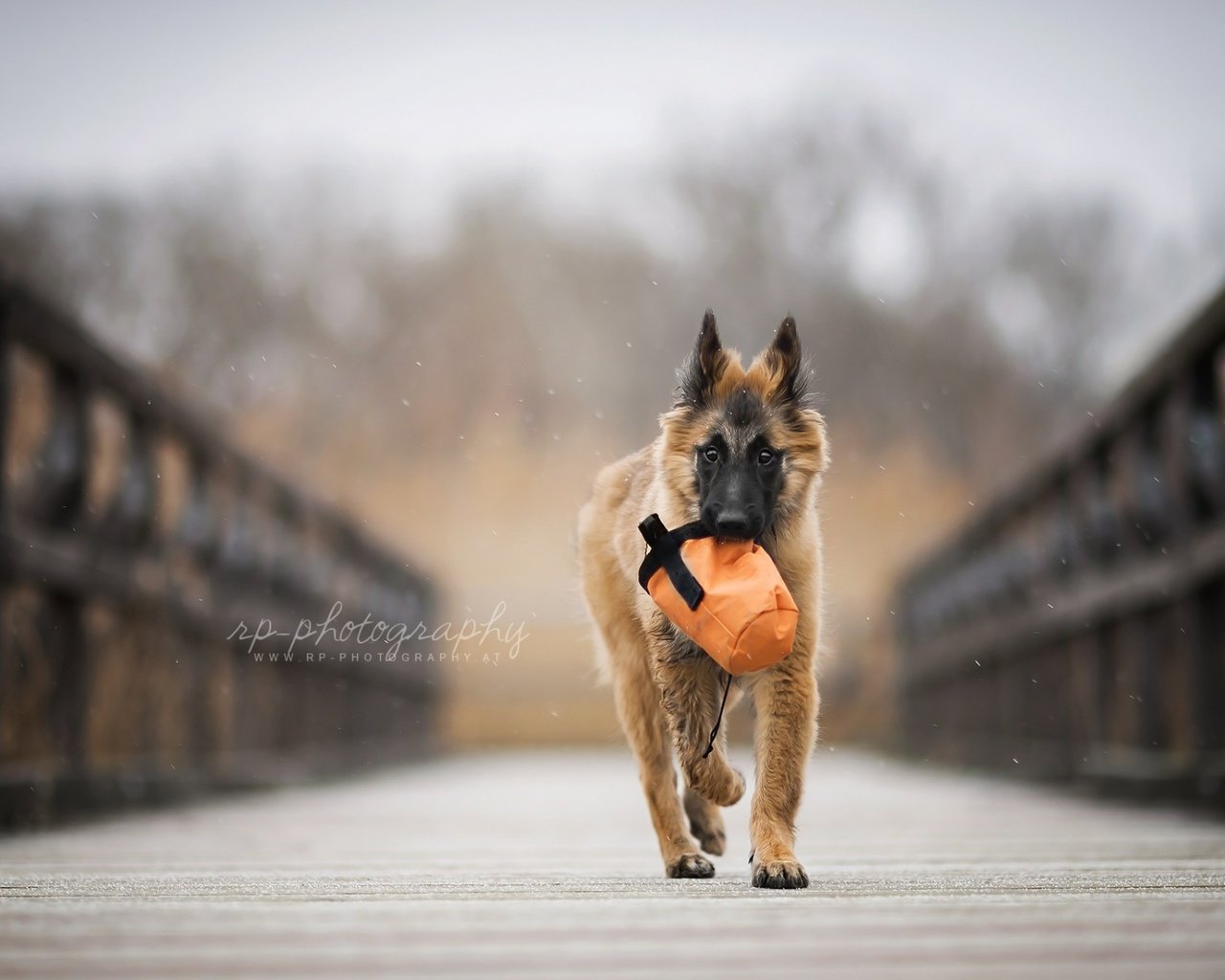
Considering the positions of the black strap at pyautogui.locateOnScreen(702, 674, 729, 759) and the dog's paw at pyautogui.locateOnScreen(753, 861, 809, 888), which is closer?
the dog's paw at pyautogui.locateOnScreen(753, 861, 809, 888)

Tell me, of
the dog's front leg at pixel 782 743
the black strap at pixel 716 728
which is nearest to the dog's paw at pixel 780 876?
the dog's front leg at pixel 782 743

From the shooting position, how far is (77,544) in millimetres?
5953

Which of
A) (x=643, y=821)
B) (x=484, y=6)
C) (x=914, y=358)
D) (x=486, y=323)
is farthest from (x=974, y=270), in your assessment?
(x=484, y=6)

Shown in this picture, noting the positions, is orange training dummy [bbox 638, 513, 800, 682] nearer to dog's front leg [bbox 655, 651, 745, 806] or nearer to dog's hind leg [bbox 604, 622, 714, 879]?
dog's front leg [bbox 655, 651, 745, 806]

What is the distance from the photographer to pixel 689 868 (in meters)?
3.93

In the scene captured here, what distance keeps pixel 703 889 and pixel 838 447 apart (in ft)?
130

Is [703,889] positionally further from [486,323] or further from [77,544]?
[486,323]

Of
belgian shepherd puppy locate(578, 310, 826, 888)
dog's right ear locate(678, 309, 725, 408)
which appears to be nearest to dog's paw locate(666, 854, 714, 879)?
belgian shepherd puppy locate(578, 310, 826, 888)

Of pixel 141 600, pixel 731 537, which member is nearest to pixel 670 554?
pixel 731 537

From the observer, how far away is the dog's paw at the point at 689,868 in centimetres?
393

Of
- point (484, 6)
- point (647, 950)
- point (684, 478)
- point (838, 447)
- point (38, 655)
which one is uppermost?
point (484, 6)

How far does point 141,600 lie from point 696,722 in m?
3.61

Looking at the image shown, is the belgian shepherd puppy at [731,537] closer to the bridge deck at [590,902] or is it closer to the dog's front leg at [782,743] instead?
the dog's front leg at [782,743]

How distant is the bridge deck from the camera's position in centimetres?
218
